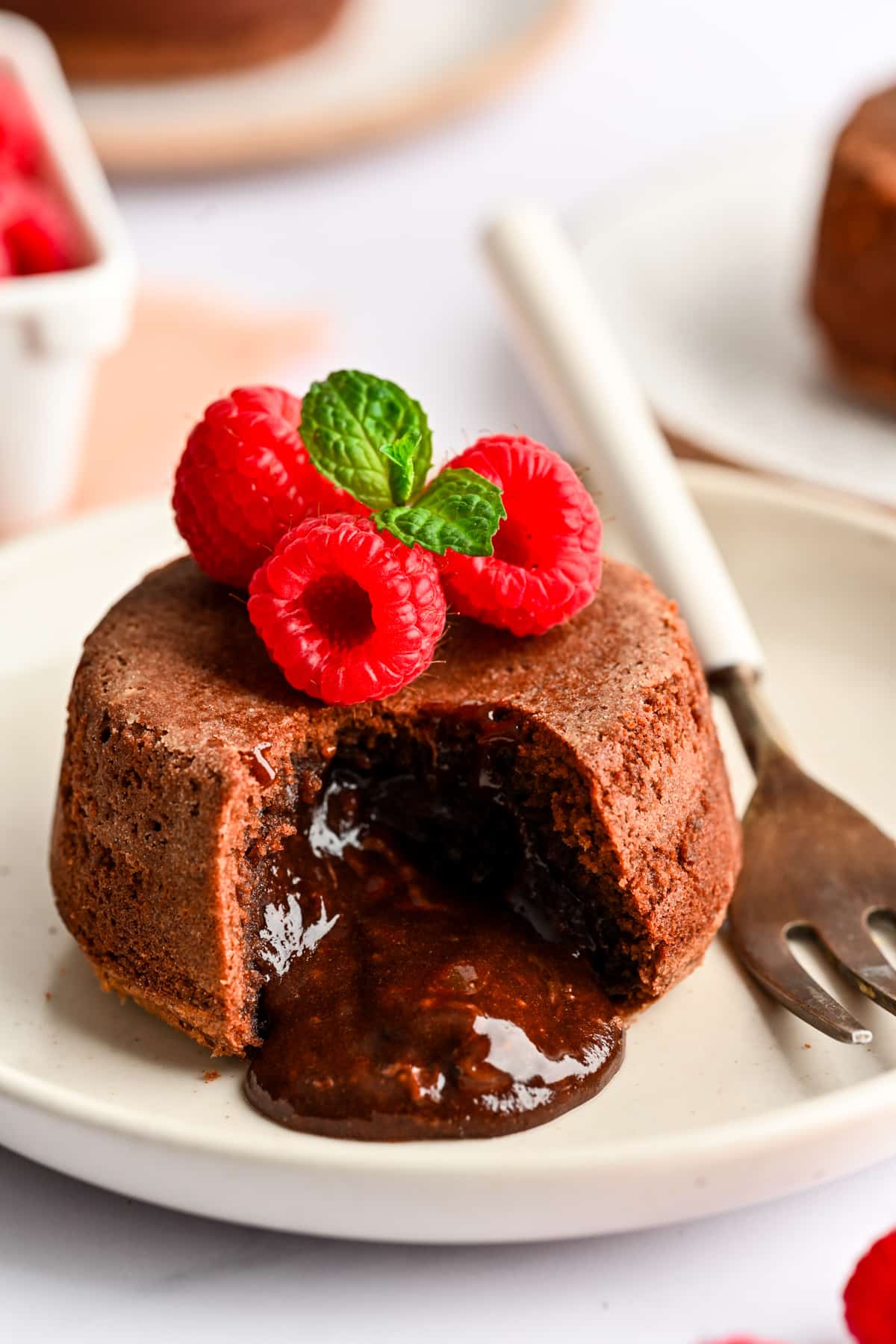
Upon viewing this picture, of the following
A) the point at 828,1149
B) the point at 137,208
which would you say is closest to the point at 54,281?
the point at 137,208

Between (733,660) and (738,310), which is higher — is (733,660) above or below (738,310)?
above

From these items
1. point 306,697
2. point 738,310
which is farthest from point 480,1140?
point 738,310

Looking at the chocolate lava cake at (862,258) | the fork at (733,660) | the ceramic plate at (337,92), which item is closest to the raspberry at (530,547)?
the fork at (733,660)

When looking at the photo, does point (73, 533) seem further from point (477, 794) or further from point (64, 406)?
point (477, 794)

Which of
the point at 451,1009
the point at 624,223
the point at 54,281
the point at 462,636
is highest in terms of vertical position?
the point at 54,281

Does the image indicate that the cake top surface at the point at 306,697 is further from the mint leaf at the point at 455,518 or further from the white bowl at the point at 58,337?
the white bowl at the point at 58,337

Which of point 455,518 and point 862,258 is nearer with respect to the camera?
point 455,518

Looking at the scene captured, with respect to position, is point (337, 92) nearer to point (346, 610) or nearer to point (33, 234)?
point (33, 234)
